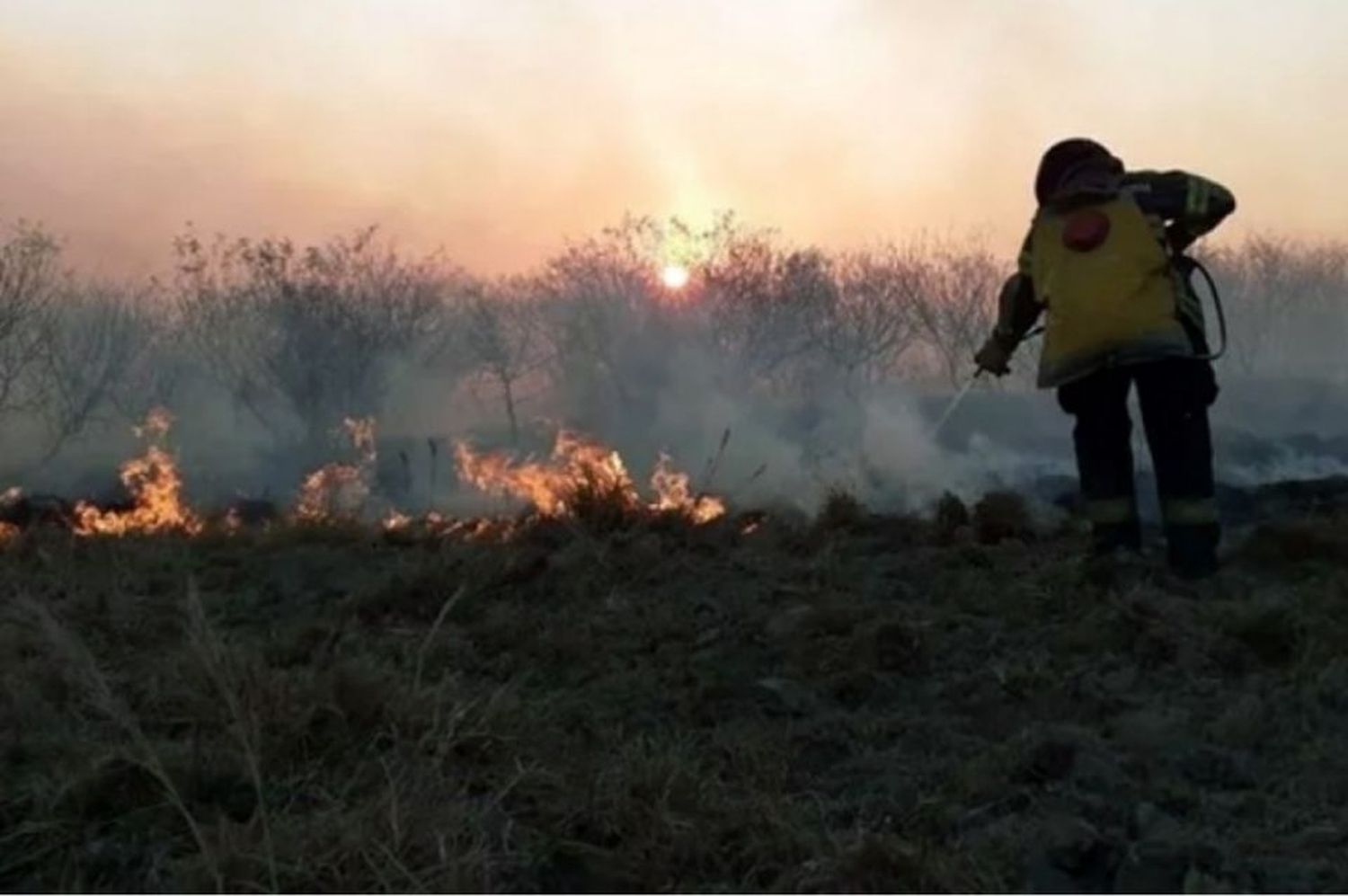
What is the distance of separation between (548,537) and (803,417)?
132 ft

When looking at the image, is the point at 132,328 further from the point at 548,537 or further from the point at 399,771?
the point at 399,771

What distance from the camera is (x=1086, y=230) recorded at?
18.6 feet

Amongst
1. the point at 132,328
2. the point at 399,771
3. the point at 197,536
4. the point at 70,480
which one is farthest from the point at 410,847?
the point at 132,328

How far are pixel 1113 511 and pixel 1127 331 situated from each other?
688mm

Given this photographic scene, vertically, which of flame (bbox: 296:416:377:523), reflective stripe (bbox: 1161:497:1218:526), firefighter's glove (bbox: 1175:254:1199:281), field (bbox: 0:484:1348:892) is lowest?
field (bbox: 0:484:1348:892)

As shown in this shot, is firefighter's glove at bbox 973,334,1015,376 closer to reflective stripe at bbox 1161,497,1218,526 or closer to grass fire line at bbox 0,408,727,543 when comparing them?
reflective stripe at bbox 1161,497,1218,526

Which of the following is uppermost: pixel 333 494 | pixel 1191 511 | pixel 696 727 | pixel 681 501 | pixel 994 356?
pixel 994 356

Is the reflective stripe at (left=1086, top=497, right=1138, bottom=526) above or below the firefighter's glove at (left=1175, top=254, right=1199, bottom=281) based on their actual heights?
below

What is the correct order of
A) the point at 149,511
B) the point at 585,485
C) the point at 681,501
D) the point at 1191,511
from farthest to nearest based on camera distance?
the point at 149,511
the point at 681,501
the point at 585,485
the point at 1191,511

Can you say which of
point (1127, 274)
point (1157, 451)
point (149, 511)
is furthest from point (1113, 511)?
point (149, 511)

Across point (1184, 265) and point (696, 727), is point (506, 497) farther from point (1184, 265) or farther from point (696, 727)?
point (696, 727)

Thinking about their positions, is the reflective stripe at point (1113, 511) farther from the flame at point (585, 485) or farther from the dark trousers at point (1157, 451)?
the flame at point (585, 485)

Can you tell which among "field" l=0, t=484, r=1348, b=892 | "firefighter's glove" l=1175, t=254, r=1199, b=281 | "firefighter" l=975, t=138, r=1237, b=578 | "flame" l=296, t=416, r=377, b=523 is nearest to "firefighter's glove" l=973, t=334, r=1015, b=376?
"firefighter" l=975, t=138, r=1237, b=578

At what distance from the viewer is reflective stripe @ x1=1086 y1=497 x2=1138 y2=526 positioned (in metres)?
5.75
